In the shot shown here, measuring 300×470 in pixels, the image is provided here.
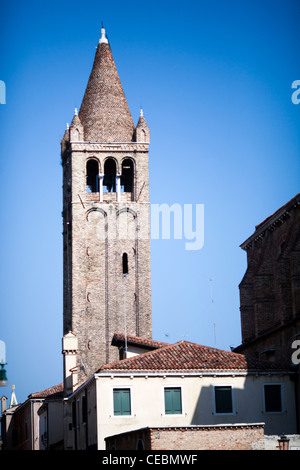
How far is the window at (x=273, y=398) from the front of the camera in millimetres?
40500

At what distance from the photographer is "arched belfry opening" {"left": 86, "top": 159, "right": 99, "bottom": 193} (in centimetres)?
Result: 7019

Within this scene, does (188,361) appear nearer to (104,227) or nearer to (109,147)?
(104,227)

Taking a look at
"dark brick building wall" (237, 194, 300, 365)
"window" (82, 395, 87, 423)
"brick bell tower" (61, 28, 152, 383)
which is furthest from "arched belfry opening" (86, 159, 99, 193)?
"window" (82, 395, 87, 423)

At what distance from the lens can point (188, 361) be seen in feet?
135

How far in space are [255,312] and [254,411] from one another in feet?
45.2

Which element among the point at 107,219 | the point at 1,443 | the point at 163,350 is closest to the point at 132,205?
the point at 107,219

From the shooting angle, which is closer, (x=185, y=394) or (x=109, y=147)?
(x=185, y=394)


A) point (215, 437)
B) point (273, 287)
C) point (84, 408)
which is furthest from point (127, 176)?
point (215, 437)

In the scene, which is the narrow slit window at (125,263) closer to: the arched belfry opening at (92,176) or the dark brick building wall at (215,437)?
the arched belfry opening at (92,176)

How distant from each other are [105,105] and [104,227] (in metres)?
8.65

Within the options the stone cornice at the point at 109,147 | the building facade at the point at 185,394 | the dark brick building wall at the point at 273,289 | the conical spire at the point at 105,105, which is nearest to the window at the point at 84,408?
the building facade at the point at 185,394

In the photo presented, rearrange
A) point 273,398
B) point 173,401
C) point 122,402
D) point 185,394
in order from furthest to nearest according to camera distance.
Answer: point 273,398, point 185,394, point 173,401, point 122,402

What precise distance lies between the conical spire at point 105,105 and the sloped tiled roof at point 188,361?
29.3 m

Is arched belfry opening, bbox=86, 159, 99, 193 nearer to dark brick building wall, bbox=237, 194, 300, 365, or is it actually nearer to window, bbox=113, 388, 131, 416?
dark brick building wall, bbox=237, 194, 300, 365
